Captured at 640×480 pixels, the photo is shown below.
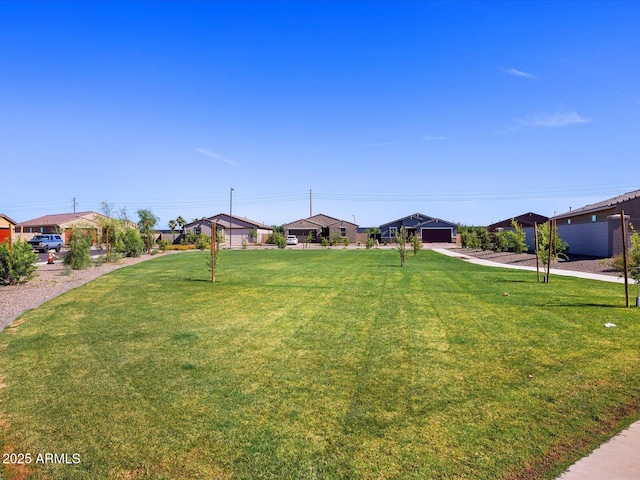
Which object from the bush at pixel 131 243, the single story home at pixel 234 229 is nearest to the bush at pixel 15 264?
the bush at pixel 131 243

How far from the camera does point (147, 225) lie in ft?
123

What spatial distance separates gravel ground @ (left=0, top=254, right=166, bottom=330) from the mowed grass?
1352 millimetres

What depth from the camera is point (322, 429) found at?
3.85 meters

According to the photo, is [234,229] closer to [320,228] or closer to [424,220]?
[320,228]

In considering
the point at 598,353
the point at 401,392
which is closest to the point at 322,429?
the point at 401,392

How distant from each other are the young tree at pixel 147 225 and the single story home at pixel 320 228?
1096 inches

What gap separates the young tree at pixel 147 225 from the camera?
36.1 metres

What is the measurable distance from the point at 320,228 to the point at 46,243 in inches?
1513

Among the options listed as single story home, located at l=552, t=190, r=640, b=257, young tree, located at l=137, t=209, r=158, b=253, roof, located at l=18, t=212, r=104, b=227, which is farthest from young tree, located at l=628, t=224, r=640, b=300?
roof, located at l=18, t=212, r=104, b=227

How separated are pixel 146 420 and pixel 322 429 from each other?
5.74ft

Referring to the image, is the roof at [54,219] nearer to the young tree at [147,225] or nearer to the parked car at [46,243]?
the parked car at [46,243]

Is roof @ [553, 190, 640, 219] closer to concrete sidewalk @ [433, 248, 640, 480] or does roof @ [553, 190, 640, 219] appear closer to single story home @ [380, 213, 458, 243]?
concrete sidewalk @ [433, 248, 640, 480]

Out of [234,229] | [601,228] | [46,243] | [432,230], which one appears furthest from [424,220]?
[46,243]

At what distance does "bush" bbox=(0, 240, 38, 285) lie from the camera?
551 inches
